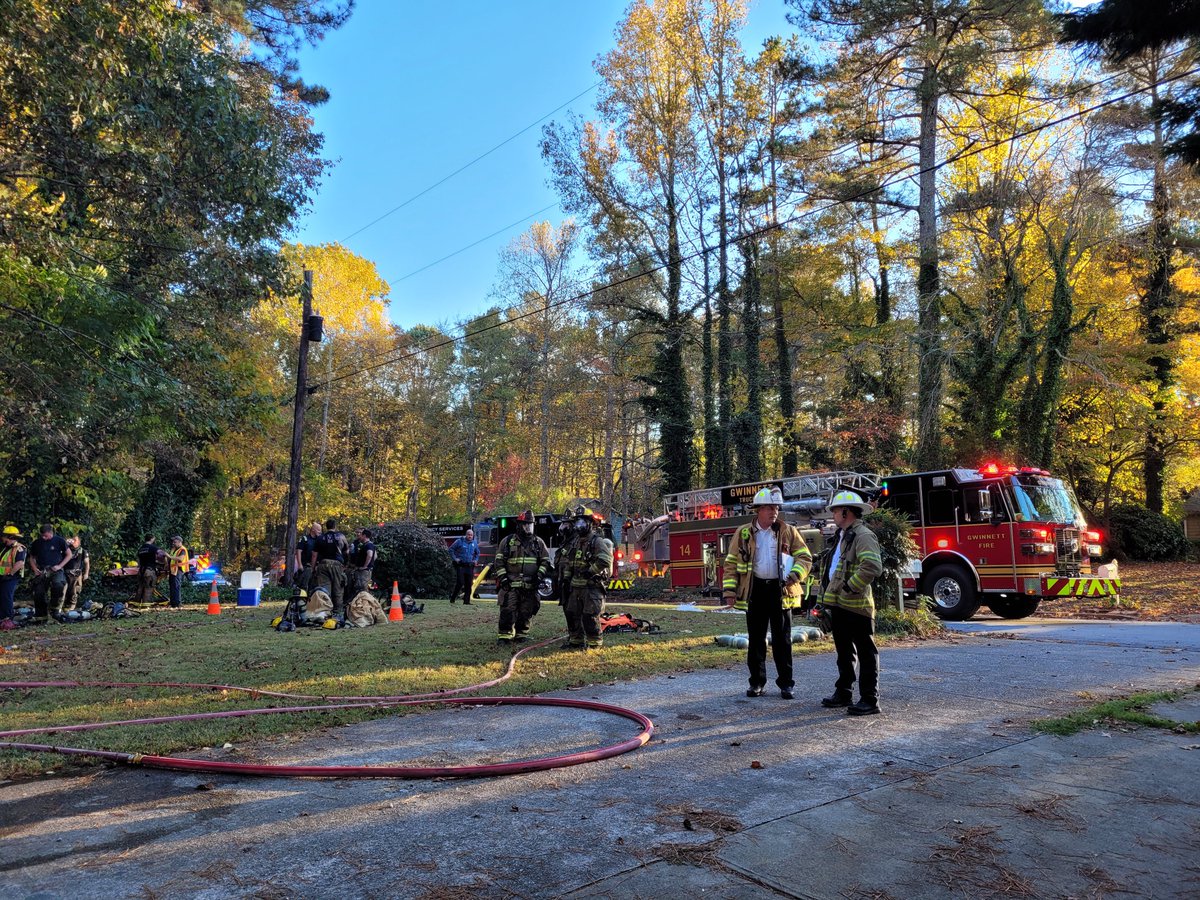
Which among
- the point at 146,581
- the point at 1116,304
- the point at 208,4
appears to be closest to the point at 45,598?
the point at 146,581

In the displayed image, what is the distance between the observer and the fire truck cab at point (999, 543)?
13.9 metres

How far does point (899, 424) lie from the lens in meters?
26.1

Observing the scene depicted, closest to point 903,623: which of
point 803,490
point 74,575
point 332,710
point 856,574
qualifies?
point 856,574

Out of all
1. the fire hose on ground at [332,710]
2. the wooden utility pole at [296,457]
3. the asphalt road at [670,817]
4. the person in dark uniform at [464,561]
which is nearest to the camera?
the asphalt road at [670,817]

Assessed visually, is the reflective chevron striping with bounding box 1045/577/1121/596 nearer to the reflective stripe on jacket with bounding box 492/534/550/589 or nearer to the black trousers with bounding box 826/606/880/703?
the reflective stripe on jacket with bounding box 492/534/550/589

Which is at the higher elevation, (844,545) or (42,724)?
(844,545)

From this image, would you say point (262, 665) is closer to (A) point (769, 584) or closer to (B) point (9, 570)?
(A) point (769, 584)

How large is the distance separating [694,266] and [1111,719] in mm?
24412

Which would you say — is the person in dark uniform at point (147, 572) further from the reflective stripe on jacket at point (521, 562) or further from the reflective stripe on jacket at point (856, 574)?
the reflective stripe on jacket at point (856, 574)

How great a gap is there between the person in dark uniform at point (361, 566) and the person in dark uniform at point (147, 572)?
6122mm

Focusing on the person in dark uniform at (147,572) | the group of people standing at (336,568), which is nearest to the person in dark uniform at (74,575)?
the person in dark uniform at (147,572)

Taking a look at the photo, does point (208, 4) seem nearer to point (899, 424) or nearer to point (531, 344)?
point (899, 424)

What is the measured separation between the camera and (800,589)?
6660mm

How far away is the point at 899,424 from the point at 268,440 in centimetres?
2205
